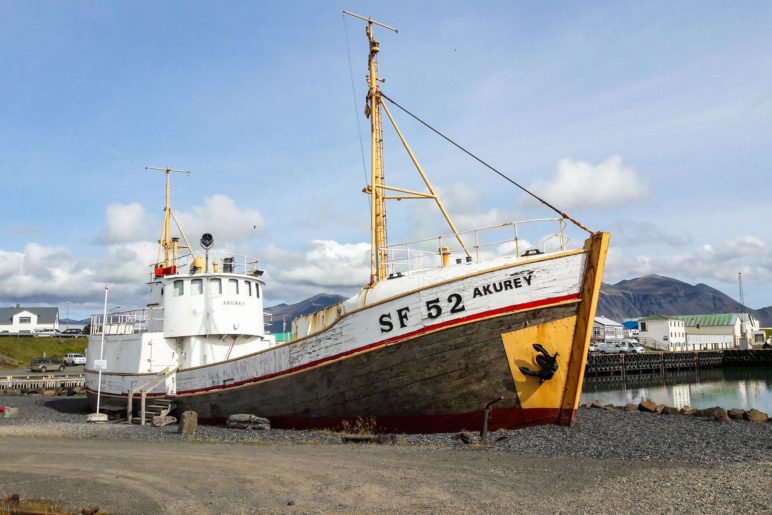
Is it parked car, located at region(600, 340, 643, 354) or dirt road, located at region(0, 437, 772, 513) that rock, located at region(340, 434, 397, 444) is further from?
parked car, located at region(600, 340, 643, 354)

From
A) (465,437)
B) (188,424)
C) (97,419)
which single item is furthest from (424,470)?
(97,419)

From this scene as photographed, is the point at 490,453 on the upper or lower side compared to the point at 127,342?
lower

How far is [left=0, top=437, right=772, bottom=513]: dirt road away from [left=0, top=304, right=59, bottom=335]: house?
8755 cm

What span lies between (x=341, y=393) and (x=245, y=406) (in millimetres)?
3888

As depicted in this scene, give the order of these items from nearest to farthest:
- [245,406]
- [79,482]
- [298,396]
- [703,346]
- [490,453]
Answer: [79,482] → [490,453] → [298,396] → [245,406] → [703,346]

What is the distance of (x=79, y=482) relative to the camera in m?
8.86

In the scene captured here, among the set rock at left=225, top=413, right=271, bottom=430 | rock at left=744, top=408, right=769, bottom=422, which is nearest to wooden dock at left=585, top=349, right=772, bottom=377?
rock at left=744, top=408, right=769, bottom=422

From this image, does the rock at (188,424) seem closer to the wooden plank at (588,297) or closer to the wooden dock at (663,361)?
the wooden plank at (588,297)

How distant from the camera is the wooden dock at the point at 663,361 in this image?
Result: 56094 millimetres

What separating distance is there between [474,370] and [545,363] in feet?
4.91

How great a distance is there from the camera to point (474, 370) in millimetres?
12914

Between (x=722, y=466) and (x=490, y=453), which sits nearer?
(x=722, y=466)

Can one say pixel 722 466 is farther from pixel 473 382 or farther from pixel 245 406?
pixel 245 406

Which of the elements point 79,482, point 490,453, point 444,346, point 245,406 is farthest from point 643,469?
point 245,406
